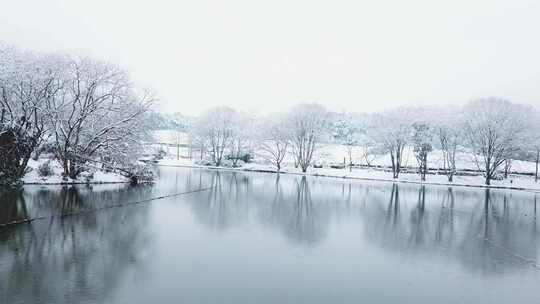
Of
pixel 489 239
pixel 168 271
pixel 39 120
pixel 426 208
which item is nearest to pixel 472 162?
pixel 426 208

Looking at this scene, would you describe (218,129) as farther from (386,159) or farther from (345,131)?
(345,131)

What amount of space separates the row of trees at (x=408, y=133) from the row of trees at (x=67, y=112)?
1397 inches

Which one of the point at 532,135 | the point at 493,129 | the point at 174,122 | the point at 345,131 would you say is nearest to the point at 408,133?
the point at 493,129

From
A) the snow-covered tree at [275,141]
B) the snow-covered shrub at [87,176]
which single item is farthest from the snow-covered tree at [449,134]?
the snow-covered shrub at [87,176]

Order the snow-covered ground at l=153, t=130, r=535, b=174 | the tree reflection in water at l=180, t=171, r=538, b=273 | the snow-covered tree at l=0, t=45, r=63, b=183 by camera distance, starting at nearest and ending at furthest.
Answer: the tree reflection in water at l=180, t=171, r=538, b=273, the snow-covered tree at l=0, t=45, r=63, b=183, the snow-covered ground at l=153, t=130, r=535, b=174

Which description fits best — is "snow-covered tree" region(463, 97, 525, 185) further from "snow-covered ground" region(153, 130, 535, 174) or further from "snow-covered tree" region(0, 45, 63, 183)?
"snow-covered tree" region(0, 45, 63, 183)

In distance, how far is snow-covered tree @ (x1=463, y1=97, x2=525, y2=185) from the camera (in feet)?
163

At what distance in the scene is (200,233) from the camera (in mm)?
12539

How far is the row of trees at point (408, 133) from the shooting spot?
50.7m

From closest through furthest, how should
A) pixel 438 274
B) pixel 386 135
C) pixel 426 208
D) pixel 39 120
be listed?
pixel 438 274 → pixel 426 208 → pixel 39 120 → pixel 386 135

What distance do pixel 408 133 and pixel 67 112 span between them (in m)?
43.3

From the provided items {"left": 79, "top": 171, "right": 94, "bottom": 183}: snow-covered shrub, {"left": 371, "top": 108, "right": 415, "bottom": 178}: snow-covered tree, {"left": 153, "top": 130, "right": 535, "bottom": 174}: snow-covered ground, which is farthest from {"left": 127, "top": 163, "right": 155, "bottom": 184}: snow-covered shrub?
{"left": 371, "top": 108, "right": 415, "bottom": 178}: snow-covered tree

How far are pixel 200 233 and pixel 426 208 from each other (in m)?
14.9

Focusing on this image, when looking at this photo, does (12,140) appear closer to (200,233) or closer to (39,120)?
(39,120)
